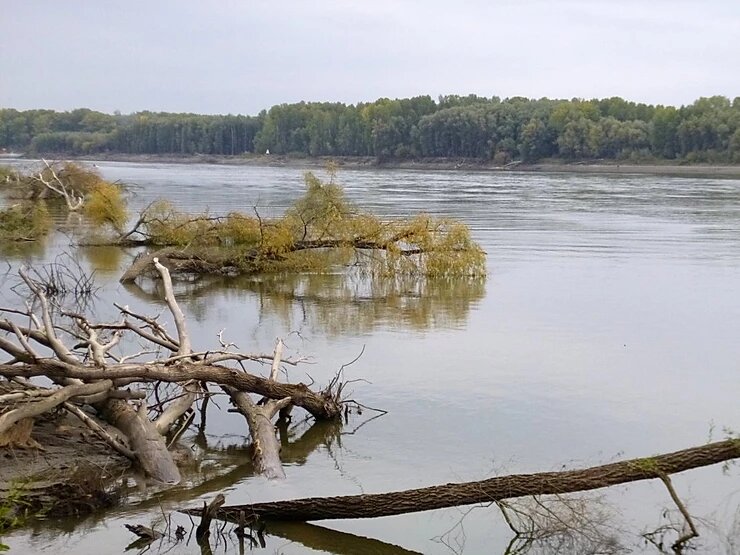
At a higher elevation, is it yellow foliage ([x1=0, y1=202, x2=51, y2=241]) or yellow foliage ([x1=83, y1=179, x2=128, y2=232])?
yellow foliage ([x1=83, y1=179, x2=128, y2=232])

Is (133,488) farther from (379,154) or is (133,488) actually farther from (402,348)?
(379,154)

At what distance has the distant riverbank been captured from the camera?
10028 centimetres

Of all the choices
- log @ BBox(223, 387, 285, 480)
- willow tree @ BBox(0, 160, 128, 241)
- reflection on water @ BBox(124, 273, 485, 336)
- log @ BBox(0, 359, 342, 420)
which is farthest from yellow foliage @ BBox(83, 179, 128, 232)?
log @ BBox(223, 387, 285, 480)

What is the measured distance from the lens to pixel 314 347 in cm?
1555

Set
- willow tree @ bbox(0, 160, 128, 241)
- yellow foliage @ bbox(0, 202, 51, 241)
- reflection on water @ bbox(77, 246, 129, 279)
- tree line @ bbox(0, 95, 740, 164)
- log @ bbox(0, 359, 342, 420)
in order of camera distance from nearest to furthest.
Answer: log @ bbox(0, 359, 342, 420)
reflection on water @ bbox(77, 246, 129, 279)
willow tree @ bbox(0, 160, 128, 241)
yellow foliage @ bbox(0, 202, 51, 241)
tree line @ bbox(0, 95, 740, 164)

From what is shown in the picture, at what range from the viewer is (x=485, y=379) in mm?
13586

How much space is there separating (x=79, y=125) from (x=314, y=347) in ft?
537

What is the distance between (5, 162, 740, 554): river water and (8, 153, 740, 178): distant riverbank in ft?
163

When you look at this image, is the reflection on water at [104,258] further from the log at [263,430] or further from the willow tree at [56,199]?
the log at [263,430]

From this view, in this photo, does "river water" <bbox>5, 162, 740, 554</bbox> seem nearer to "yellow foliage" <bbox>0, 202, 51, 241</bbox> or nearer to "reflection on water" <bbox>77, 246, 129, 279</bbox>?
"reflection on water" <bbox>77, 246, 129, 279</bbox>

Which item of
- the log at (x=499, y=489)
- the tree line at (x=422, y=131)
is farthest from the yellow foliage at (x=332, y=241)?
the tree line at (x=422, y=131)

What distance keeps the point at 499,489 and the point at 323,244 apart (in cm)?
1698

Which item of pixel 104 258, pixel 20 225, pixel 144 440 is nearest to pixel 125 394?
pixel 144 440

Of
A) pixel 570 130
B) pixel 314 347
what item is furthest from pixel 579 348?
pixel 570 130
